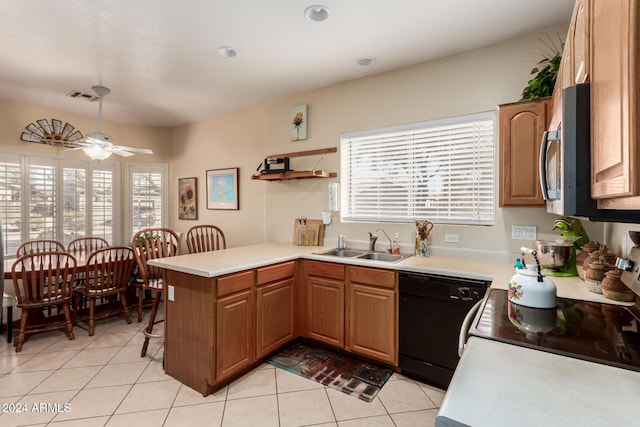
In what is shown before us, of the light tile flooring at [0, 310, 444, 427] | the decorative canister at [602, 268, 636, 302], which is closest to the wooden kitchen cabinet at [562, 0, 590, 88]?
the decorative canister at [602, 268, 636, 302]

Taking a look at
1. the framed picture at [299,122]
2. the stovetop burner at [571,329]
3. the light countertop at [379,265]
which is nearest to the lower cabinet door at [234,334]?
the light countertop at [379,265]

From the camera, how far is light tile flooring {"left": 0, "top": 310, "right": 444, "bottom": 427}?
1972mm

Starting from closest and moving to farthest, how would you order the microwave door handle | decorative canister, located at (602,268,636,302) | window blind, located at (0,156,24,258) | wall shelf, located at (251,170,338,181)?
the microwave door handle → decorative canister, located at (602,268,636,302) → wall shelf, located at (251,170,338,181) → window blind, located at (0,156,24,258)

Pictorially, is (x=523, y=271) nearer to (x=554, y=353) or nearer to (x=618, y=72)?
(x=554, y=353)

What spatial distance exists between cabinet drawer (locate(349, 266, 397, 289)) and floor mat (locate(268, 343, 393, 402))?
717 mm

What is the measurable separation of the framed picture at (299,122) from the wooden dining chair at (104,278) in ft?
7.29

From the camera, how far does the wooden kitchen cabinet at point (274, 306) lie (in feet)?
8.29

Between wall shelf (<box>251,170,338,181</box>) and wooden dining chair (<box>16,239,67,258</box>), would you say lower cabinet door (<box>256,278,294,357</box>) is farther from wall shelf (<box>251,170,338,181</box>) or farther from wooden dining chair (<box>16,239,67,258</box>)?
wooden dining chair (<box>16,239,67,258</box>)

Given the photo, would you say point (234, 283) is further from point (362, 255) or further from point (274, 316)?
point (362, 255)

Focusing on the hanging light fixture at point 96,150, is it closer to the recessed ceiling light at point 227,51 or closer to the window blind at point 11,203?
the window blind at point 11,203

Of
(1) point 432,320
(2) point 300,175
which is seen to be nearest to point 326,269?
(1) point 432,320

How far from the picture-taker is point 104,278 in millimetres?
3354

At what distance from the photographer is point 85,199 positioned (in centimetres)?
438

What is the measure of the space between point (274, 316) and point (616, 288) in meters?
2.23
